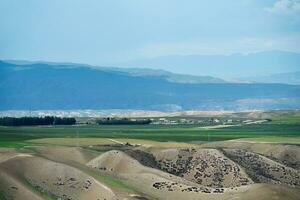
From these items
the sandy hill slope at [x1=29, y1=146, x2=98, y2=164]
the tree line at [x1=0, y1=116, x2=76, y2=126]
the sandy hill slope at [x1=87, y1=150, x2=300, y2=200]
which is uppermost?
the tree line at [x1=0, y1=116, x2=76, y2=126]

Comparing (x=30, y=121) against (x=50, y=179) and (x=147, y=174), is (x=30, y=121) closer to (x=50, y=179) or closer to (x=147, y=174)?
(x=147, y=174)

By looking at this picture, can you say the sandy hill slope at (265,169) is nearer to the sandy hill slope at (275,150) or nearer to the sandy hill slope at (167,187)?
the sandy hill slope at (275,150)

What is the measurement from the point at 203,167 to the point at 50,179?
24.0 m

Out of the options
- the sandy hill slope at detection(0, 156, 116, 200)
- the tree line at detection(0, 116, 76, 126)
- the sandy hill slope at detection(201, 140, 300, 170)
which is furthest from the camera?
the tree line at detection(0, 116, 76, 126)

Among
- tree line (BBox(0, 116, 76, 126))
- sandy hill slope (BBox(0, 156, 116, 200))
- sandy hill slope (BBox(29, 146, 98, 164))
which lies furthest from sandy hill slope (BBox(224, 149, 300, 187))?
tree line (BBox(0, 116, 76, 126))

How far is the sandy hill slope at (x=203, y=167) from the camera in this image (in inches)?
2896

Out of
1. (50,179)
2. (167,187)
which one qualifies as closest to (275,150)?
(167,187)

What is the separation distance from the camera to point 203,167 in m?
77.5

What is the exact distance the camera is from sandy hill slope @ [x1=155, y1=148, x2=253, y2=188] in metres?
73.6

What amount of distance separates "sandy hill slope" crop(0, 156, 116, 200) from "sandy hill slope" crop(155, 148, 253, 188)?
18.7 metres

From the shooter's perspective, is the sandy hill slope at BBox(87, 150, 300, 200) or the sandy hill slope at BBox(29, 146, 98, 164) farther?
the sandy hill slope at BBox(29, 146, 98, 164)

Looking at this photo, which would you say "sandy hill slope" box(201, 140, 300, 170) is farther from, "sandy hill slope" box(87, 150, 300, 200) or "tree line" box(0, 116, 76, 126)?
"tree line" box(0, 116, 76, 126)

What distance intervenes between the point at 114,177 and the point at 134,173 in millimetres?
5364

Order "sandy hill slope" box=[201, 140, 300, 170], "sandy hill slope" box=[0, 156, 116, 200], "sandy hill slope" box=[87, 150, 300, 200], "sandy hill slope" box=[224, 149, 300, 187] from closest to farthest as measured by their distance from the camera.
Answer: "sandy hill slope" box=[0, 156, 116, 200] → "sandy hill slope" box=[87, 150, 300, 200] → "sandy hill slope" box=[224, 149, 300, 187] → "sandy hill slope" box=[201, 140, 300, 170]
